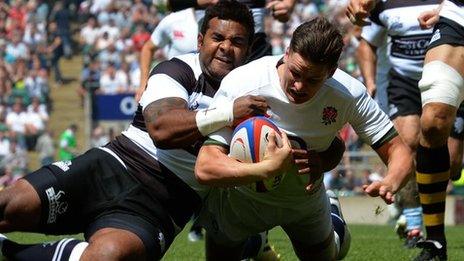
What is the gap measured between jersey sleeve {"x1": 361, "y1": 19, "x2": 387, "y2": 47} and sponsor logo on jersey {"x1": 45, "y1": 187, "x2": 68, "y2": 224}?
487 cm

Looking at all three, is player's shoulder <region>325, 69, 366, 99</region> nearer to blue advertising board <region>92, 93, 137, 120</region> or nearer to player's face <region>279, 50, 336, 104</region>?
player's face <region>279, 50, 336, 104</region>

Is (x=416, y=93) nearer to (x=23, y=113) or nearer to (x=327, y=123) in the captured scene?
(x=327, y=123)

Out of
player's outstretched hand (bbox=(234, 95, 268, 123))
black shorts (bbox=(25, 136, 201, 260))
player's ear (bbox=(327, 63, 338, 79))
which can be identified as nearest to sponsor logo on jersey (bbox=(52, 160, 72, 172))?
black shorts (bbox=(25, 136, 201, 260))

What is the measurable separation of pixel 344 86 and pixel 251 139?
0.75m

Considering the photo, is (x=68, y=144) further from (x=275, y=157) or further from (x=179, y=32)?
(x=275, y=157)

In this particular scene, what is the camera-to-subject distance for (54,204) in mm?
6340

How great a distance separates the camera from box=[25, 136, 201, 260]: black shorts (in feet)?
20.7

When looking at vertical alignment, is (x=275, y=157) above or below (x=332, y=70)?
below

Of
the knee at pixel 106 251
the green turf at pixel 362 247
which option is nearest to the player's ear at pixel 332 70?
the knee at pixel 106 251

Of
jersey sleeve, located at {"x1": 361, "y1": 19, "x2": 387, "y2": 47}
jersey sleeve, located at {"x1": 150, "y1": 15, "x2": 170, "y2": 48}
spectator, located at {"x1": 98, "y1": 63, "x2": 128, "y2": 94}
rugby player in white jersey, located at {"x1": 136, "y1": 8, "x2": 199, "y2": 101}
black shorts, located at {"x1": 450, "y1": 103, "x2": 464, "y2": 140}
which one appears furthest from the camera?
spectator, located at {"x1": 98, "y1": 63, "x2": 128, "y2": 94}

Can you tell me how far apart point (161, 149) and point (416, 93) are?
4.33 meters

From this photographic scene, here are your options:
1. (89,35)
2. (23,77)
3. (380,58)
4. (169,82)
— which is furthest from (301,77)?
(89,35)

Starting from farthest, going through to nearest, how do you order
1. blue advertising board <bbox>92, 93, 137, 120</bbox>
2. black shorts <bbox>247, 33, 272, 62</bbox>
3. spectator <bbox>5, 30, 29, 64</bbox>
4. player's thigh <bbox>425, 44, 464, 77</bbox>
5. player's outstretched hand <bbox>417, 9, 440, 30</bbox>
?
spectator <bbox>5, 30, 29, 64</bbox>, blue advertising board <bbox>92, 93, 137, 120</bbox>, black shorts <bbox>247, 33, 272, 62</bbox>, player's outstretched hand <bbox>417, 9, 440, 30</bbox>, player's thigh <bbox>425, 44, 464, 77</bbox>

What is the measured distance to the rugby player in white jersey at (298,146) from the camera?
5.77 meters
